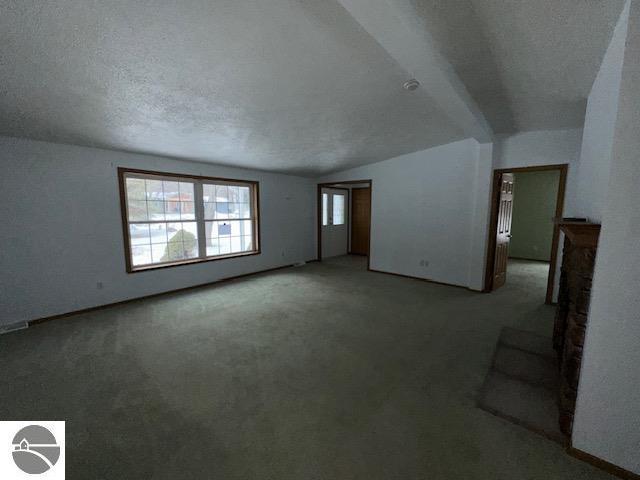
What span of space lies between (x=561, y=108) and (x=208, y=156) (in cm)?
450

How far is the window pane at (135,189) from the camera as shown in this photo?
12.4 feet

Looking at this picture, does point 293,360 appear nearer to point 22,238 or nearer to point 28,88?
point 28,88

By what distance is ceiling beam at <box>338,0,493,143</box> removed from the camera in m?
1.32

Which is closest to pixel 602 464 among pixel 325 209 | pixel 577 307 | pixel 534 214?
pixel 577 307

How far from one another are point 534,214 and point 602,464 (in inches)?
263

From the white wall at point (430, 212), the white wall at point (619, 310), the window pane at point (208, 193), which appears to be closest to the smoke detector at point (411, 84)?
the white wall at point (619, 310)

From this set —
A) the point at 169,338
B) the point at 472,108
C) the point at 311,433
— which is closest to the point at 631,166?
the point at 472,108

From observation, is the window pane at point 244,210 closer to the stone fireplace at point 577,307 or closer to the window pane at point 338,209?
the window pane at point 338,209

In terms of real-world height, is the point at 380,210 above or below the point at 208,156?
below

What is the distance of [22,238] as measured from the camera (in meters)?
2.90

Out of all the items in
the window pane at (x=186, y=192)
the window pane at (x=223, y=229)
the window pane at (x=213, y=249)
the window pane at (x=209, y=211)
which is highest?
the window pane at (x=186, y=192)

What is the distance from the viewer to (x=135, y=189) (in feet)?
12.6

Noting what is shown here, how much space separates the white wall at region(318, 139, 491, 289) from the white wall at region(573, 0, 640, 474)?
10.0 feet

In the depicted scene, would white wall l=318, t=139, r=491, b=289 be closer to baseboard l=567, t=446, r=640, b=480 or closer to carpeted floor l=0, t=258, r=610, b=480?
carpeted floor l=0, t=258, r=610, b=480
